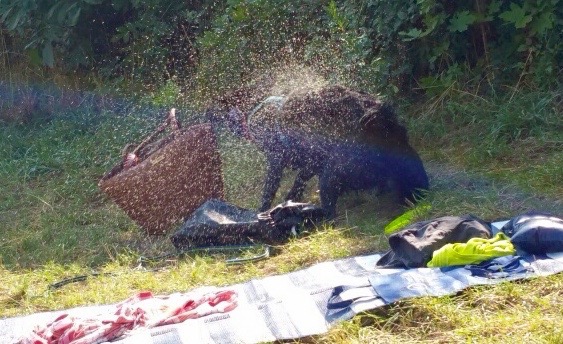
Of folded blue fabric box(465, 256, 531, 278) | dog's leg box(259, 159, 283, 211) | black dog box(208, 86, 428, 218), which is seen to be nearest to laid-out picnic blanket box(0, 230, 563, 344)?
folded blue fabric box(465, 256, 531, 278)

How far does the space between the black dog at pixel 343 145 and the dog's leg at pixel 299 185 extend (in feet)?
0.15

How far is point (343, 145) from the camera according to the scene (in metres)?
5.64

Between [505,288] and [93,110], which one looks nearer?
[505,288]

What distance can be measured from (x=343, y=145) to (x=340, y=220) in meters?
0.47

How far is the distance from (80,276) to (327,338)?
2113 millimetres

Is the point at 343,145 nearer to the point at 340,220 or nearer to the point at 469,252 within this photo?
the point at 340,220

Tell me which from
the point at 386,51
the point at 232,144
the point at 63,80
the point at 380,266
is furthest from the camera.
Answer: the point at 63,80

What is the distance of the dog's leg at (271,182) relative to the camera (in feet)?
19.1

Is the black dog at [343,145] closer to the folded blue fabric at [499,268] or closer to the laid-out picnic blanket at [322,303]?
the laid-out picnic blanket at [322,303]

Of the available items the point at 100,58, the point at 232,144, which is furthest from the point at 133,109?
the point at 232,144

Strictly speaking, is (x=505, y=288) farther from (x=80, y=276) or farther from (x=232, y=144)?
(x=232, y=144)

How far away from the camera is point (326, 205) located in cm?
558

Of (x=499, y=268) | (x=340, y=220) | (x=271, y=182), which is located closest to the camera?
(x=499, y=268)

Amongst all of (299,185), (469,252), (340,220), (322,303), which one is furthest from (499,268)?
(299,185)
